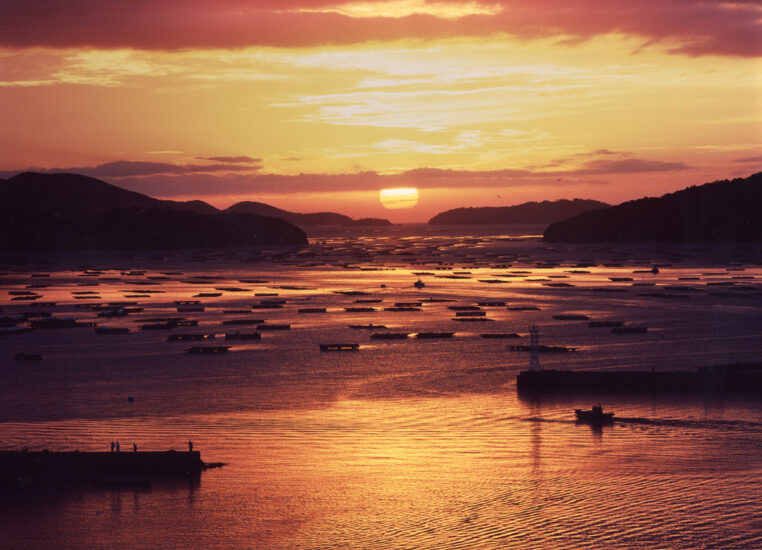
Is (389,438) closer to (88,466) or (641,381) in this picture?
(88,466)

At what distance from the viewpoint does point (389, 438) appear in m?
37.1

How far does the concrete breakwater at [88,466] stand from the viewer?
103ft

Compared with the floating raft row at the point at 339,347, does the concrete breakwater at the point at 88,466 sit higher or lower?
lower

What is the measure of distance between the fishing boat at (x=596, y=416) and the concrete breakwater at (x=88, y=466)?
1887 cm

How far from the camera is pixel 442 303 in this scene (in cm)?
9806

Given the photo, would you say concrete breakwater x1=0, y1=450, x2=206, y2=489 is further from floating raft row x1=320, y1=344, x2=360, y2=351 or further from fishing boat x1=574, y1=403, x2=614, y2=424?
floating raft row x1=320, y1=344, x2=360, y2=351

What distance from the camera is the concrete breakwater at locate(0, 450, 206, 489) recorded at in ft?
103

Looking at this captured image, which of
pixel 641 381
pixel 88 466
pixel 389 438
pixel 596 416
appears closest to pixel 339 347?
pixel 641 381

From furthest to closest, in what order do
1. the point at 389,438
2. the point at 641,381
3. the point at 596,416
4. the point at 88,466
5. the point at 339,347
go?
the point at 339,347 < the point at 641,381 < the point at 596,416 < the point at 389,438 < the point at 88,466

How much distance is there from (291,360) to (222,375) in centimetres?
650

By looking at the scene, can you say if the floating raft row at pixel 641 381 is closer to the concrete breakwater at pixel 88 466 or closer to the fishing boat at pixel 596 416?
the fishing boat at pixel 596 416

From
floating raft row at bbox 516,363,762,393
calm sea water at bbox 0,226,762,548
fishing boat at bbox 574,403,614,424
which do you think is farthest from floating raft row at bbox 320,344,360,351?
fishing boat at bbox 574,403,614,424

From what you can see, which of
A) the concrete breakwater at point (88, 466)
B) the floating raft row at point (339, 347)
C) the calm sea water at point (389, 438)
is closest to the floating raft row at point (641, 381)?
the calm sea water at point (389, 438)

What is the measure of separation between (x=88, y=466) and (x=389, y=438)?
12817 mm
